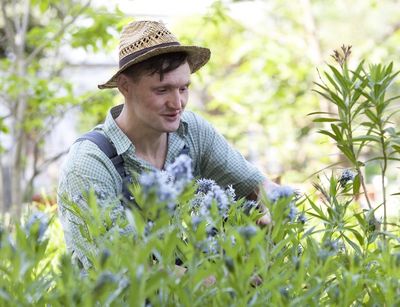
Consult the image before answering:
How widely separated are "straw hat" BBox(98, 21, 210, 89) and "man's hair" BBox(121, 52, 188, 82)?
0.03 metres

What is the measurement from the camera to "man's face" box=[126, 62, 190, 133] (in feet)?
10.6

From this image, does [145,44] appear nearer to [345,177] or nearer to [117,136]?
[117,136]

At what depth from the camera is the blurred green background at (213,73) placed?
20.1ft

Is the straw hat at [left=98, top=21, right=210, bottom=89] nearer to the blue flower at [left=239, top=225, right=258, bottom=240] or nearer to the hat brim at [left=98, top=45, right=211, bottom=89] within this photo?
the hat brim at [left=98, top=45, right=211, bottom=89]

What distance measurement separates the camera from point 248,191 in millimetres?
3707

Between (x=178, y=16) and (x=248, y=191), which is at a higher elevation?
(x=178, y=16)

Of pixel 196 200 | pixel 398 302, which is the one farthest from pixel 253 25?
pixel 398 302

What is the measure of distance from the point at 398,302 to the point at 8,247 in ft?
2.73

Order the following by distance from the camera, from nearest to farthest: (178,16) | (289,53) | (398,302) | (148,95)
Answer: (398,302) < (148,95) < (178,16) < (289,53)

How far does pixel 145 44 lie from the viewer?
3393mm

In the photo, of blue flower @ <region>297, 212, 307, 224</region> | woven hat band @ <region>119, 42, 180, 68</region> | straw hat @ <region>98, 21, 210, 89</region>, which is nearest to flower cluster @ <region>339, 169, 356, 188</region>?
blue flower @ <region>297, 212, 307, 224</region>

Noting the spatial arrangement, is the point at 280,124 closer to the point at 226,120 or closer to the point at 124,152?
the point at 226,120

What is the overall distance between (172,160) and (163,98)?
437 millimetres

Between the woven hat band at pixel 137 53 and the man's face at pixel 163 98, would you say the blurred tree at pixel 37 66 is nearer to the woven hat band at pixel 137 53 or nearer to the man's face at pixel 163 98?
the woven hat band at pixel 137 53
